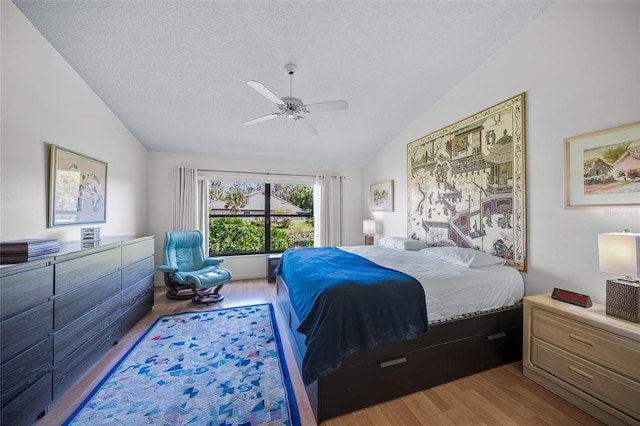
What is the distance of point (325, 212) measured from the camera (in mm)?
5145

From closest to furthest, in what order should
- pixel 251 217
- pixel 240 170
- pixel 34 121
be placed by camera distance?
pixel 34 121 < pixel 240 170 < pixel 251 217

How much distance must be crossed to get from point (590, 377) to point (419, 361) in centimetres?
107

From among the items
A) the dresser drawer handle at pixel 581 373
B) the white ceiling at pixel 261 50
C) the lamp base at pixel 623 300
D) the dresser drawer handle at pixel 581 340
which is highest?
the white ceiling at pixel 261 50

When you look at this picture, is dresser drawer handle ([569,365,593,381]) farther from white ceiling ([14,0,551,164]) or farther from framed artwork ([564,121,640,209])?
white ceiling ([14,0,551,164])

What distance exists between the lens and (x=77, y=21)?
1937 mm

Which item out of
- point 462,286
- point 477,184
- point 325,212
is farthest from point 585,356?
point 325,212

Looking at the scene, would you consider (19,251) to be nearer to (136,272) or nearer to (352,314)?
(136,272)

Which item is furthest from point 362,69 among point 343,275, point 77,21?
point 77,21

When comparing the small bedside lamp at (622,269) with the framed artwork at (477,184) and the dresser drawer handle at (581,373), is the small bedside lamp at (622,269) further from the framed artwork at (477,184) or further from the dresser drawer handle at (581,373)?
the framed artwork at (477,184)

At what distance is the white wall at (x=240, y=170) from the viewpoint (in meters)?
4.23

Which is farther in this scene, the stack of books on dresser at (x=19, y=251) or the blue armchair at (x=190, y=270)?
the blue armchair at (x=190, y=270)

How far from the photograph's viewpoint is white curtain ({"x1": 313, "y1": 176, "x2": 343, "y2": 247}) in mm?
5121

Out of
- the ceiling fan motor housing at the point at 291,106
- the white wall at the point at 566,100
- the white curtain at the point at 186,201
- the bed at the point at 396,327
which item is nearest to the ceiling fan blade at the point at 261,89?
the ceiling fan motor housing at the point at 291,106

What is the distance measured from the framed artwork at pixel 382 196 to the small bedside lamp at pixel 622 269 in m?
2.89
